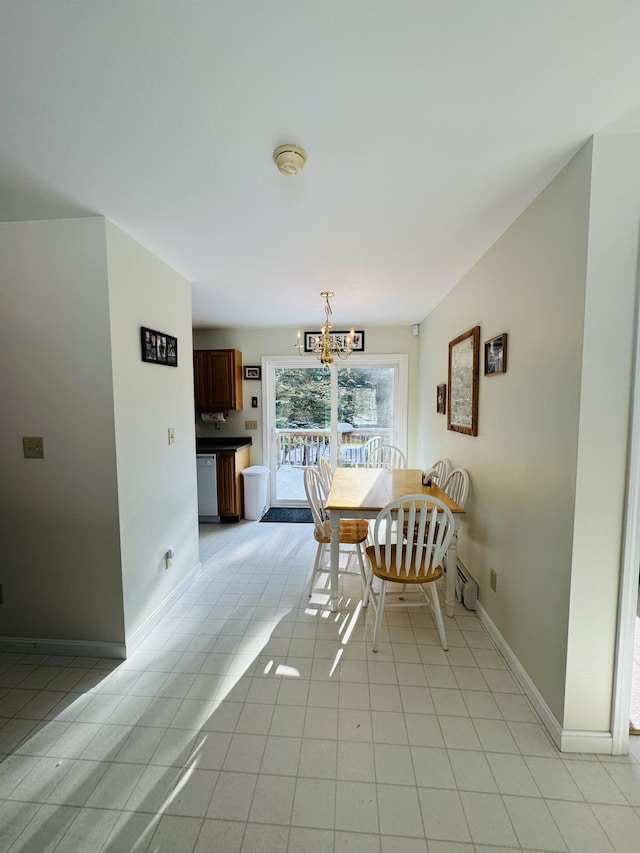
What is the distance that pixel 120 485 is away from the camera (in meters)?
1.98

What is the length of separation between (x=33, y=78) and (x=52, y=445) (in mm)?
1601

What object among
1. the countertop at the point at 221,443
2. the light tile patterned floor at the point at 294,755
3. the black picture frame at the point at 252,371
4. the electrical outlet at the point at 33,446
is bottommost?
the light tile patterned floor at the point at 294,755

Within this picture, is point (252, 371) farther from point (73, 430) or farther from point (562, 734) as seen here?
point (562, 734)

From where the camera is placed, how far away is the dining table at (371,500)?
2.33 metres

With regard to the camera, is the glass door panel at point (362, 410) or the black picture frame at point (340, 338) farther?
the glass door panel at point (362, 410)

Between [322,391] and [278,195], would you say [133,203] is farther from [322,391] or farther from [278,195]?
[322,391]

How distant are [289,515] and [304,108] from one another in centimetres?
407

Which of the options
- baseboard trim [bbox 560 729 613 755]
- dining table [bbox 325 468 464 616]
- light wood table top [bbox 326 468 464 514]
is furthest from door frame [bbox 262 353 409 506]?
baseboard trim [bbox 560 729 613 755]

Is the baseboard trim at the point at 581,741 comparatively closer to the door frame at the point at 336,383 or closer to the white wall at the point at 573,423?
the white wall at the point at 573,423

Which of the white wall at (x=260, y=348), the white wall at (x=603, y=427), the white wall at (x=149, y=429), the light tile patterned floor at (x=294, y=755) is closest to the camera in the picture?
the light tile patterned floor at (x=294, y=755)

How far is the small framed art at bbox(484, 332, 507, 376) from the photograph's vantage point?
6.56ft

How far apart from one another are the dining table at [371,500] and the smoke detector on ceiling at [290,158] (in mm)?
1828

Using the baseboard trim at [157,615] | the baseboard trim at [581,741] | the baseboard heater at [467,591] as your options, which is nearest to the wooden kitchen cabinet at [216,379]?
the baseboard trim at [157,615]

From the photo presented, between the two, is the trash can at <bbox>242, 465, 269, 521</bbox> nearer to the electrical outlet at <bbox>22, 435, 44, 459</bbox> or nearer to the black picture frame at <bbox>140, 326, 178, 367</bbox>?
the black picture frame at <bbox>140, 326, 178, 367</bbox>
